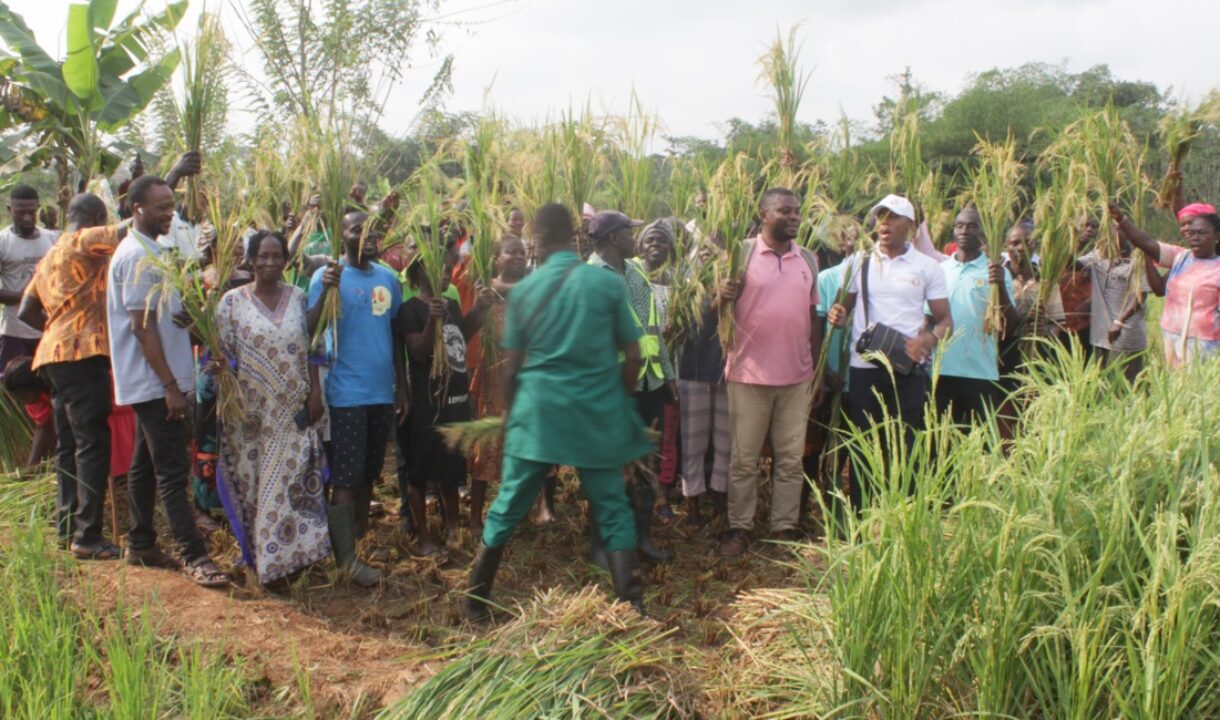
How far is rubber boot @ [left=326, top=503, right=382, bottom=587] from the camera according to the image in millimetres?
4820

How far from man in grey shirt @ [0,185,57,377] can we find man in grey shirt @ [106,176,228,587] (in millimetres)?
1876

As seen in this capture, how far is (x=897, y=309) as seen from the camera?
17.2 ft

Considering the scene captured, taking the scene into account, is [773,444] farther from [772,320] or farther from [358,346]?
[358,346]

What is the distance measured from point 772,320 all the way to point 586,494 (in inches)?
69.0

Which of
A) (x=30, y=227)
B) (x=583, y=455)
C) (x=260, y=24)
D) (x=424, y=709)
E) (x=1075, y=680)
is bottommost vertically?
(x=424, y=709)

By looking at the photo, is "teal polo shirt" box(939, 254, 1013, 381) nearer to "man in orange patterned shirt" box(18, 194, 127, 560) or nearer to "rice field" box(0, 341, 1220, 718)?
"rice field" box(0, 341, 1220, 718)

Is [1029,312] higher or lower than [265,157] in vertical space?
lower

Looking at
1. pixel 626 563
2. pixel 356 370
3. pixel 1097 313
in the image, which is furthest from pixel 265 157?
pixel 1097 313

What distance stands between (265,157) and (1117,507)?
4353mm

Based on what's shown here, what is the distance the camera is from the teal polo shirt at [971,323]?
5.60 meters

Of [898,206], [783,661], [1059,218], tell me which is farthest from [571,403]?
[1059,218]

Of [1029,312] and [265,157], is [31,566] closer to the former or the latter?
[265,157]

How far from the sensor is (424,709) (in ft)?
10.4

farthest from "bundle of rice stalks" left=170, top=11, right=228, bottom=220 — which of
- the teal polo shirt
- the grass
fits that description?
the teal polo shirt
